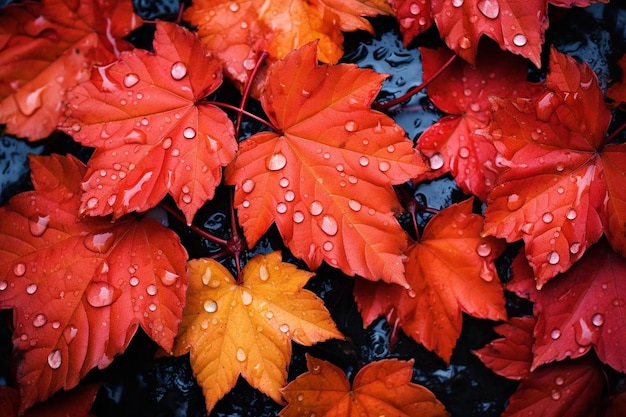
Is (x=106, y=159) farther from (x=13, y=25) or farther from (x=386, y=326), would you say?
(x=386, y=326)

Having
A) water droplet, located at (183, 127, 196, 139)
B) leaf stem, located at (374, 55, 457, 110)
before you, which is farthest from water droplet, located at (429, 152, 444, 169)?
water droplet, located at (183, 127, 196, 139)

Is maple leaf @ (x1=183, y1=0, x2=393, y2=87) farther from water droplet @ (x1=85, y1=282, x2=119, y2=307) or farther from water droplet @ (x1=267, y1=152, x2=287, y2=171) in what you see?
water droplet @ (x1=85, y1=282, x2=119, y2=307)

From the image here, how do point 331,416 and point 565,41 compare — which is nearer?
point 331,416

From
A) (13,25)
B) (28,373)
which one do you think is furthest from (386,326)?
(13,25)

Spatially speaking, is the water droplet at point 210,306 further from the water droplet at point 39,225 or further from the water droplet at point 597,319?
the water droplet at point 597,319

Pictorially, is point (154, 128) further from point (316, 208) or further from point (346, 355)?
point (346, 355)

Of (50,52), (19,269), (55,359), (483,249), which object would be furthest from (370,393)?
(50,52)
